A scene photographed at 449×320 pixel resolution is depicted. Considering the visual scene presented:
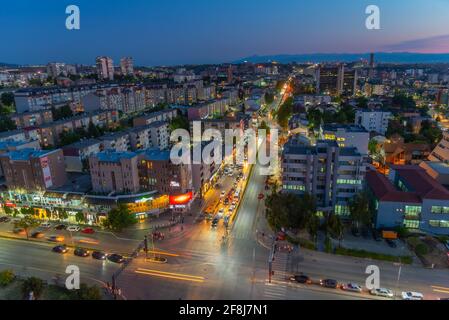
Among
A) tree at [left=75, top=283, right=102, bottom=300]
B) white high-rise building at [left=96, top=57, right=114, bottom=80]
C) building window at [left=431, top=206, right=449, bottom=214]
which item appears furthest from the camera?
white high-rise building at [left=96, top=57, right=114, bottom=80]

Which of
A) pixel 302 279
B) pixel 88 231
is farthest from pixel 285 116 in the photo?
pixel 302 279

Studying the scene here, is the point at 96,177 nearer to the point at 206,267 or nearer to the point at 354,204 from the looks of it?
the point at 206,267

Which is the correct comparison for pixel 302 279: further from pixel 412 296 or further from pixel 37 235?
pixel 37 235

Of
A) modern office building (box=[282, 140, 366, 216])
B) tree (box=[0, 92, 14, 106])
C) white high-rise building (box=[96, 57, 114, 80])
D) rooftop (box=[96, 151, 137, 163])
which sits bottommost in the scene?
modern office building (box=[282, 140, 366, 216])

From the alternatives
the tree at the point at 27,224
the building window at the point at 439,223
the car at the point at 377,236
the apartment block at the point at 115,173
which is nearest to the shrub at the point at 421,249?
the car at the point at 377,236

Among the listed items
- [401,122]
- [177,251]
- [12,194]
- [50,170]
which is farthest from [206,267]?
[401,122]

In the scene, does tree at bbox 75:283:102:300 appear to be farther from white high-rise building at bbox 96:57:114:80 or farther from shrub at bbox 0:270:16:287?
white high-rise building at bbox 96:57:114:80

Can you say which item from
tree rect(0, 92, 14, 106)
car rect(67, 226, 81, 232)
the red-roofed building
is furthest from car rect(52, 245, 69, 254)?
tree rect(0, 92, 14, 106)

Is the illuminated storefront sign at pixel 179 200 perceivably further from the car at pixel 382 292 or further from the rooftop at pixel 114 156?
the car at pixel 382 292
